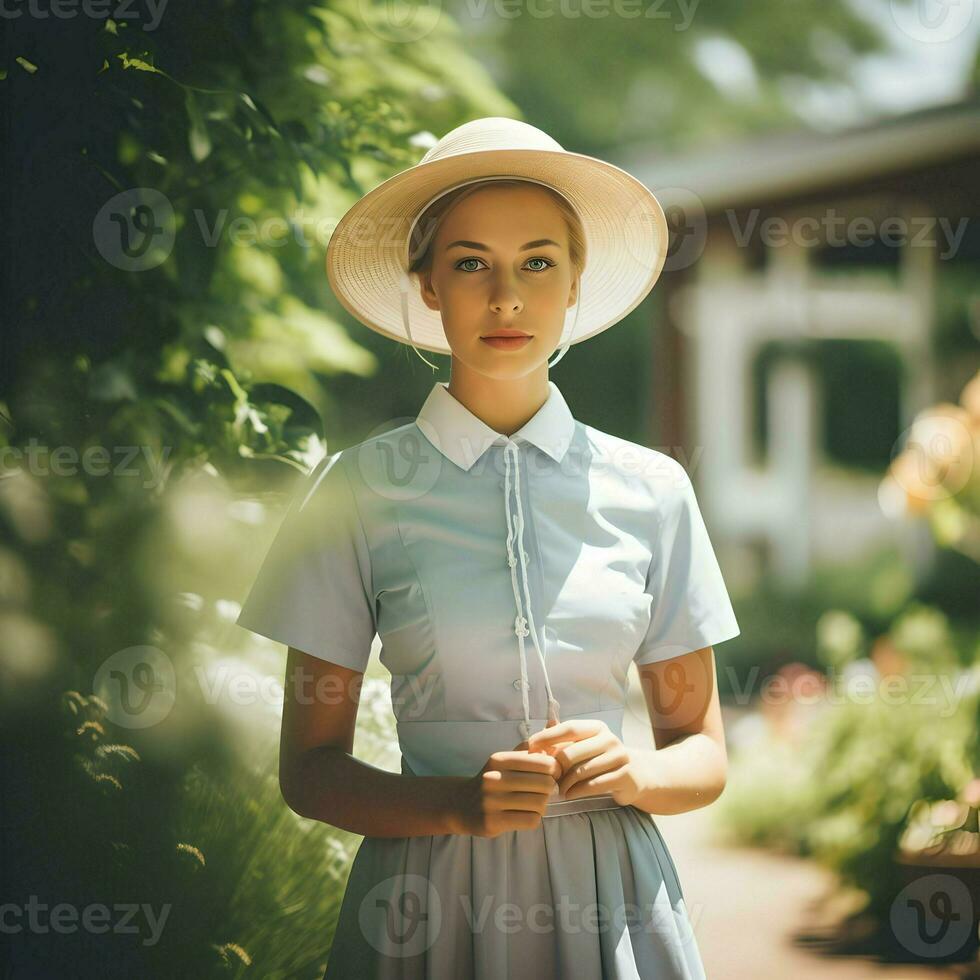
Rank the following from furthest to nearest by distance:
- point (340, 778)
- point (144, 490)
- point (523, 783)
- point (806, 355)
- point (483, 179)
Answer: point (806, 355) → point (144, 490) → point (483, 179) → point (340, 778) → point (523, 783)

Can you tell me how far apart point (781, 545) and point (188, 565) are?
496 cm

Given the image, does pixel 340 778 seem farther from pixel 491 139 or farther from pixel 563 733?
pixel 491 139

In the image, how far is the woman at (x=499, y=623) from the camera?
1466 mm

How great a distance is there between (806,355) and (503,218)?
5.52m

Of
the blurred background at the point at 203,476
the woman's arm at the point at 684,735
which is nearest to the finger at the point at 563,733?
the woman's arm at the point at 684,735

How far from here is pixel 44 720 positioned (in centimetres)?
214

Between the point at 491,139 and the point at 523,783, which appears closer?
the point at 523,783

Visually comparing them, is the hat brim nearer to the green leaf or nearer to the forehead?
the forehead

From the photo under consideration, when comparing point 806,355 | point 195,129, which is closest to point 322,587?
point 195,129

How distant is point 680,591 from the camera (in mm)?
1602

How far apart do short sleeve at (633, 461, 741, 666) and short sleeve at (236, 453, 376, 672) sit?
38cm

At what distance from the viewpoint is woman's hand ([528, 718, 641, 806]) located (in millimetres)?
1356

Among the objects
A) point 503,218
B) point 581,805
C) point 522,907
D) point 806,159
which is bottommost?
point 522,907

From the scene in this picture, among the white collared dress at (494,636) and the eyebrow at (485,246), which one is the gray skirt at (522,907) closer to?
→ the white collared dress at (494,636)
